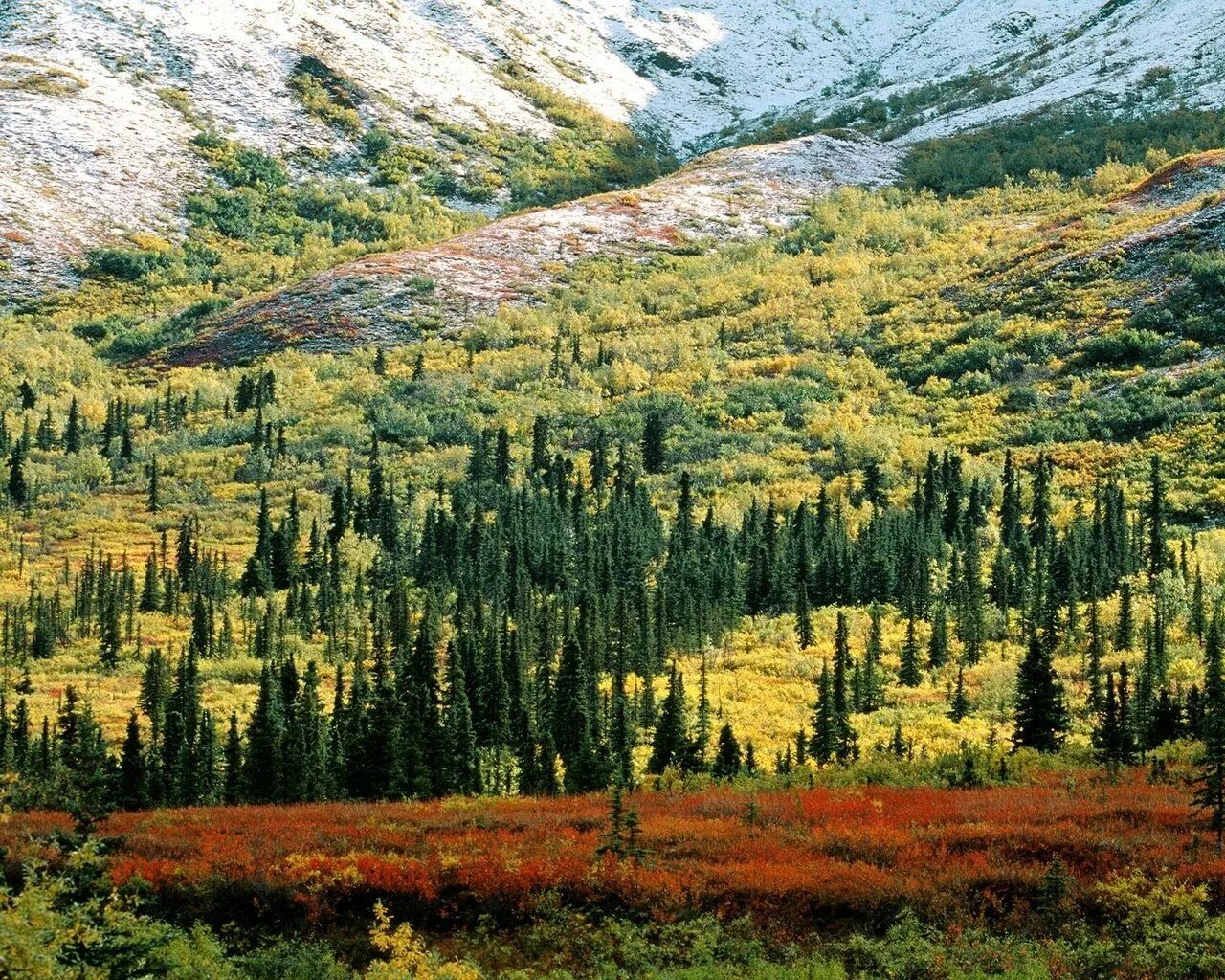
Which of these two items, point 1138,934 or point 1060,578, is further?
point 1060,578

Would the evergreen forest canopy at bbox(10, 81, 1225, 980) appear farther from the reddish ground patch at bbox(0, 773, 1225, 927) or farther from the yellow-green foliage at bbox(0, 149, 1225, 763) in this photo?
the yellow-green foliage at bbox(0, 149, 1225, 763)

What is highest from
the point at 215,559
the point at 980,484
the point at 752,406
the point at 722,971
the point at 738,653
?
the point at 752,406

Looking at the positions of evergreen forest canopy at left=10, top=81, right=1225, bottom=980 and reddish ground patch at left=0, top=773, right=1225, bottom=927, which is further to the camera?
evergreen forest canopy at left=10, top=81, right=1225, bottom=980

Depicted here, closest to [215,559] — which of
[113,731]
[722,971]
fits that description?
[113,731]

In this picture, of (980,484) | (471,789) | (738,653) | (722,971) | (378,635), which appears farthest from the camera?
(980,484)

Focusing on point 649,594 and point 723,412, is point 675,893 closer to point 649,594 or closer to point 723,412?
point 649,594

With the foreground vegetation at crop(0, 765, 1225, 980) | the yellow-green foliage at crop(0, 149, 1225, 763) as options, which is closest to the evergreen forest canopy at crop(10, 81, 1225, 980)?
the foreground vegetation at crop(0, 765, 1225, 980)

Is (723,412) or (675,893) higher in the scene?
(723,412)

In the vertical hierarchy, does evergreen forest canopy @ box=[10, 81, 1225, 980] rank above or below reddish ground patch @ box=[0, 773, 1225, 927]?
above

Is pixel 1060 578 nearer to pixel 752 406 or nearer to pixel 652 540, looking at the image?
pixel 652 540

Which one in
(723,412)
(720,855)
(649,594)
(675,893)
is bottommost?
(675,893)

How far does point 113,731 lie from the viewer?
235 ft

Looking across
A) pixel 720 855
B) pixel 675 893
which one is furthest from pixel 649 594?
pixel 675 893

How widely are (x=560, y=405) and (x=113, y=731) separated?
323 feet
